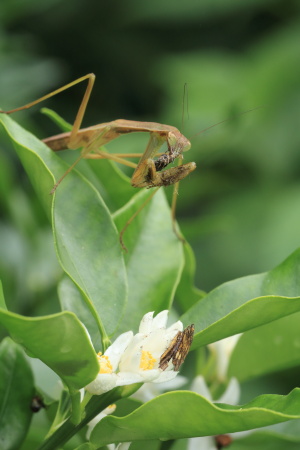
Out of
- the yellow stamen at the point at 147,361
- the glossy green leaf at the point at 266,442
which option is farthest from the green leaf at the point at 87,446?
the glossy green leaf at the point at 266,442

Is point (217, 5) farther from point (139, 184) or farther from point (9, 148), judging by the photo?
point (139, 184)

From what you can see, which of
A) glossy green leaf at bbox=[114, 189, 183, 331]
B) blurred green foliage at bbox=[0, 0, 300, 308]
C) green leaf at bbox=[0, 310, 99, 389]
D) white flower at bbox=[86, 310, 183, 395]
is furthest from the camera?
blurred green foliage at bbox=[0, 0, 300, 308]

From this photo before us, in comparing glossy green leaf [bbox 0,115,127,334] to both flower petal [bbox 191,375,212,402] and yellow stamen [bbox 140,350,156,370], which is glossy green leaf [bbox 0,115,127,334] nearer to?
yellow stamen [bbox 140,350,156,370]

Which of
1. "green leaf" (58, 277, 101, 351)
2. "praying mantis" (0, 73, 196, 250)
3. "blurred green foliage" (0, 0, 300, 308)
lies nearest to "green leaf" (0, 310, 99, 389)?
"green leaf" (58, 277, 101, 351)

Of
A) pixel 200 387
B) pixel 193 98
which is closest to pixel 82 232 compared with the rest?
pixel 200 387

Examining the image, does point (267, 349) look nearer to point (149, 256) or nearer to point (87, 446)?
point (149, 256)

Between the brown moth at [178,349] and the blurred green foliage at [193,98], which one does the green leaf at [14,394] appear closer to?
the brown moth at [178,349]

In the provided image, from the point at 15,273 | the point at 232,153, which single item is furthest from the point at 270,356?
the point at 232,153
